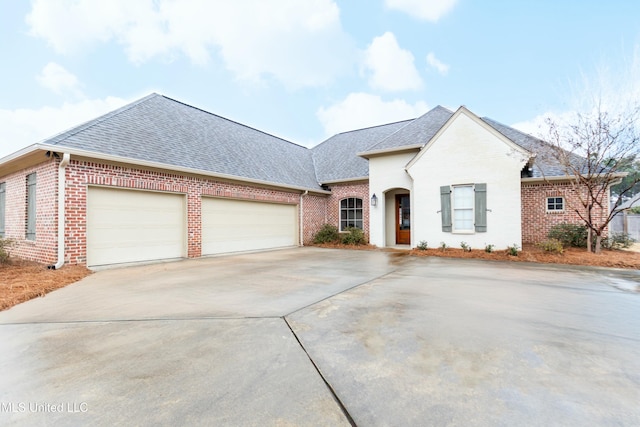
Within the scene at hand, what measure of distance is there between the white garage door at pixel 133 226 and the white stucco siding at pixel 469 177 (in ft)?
28.8

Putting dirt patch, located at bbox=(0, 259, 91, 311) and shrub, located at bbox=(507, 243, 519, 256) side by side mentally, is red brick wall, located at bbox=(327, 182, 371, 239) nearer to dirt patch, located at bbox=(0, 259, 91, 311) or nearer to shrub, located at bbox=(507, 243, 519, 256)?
shrub, located at bbox=(507, 243, 519, 256)

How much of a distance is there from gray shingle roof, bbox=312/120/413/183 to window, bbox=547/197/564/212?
292 inches

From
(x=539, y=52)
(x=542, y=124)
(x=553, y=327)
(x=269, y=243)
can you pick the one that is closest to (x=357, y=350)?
(x=553, y=327)

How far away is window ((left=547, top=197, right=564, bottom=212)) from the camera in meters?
10.8

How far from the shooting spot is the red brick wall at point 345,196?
13828 mm

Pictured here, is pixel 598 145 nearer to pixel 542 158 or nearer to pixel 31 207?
pixel 542 158

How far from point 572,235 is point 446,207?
451 cm

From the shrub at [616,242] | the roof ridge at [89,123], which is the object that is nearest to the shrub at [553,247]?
the shrub at [616,242]

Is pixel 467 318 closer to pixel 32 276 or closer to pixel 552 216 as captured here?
pixel 32 276

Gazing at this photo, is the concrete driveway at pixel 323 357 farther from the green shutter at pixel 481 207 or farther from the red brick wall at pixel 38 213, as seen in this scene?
the green shutter at pixel 481 207

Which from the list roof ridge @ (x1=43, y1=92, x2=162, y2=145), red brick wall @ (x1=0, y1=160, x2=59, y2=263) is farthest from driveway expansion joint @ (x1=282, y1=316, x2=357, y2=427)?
roof ridge @ (x1=43, y1=92, x2=162, y2=145)

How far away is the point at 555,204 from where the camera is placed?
10.9 metres

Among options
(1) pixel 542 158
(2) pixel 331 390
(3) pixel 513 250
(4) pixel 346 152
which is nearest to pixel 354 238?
(4) pixel 346 152

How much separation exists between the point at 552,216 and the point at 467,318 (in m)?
10.4
